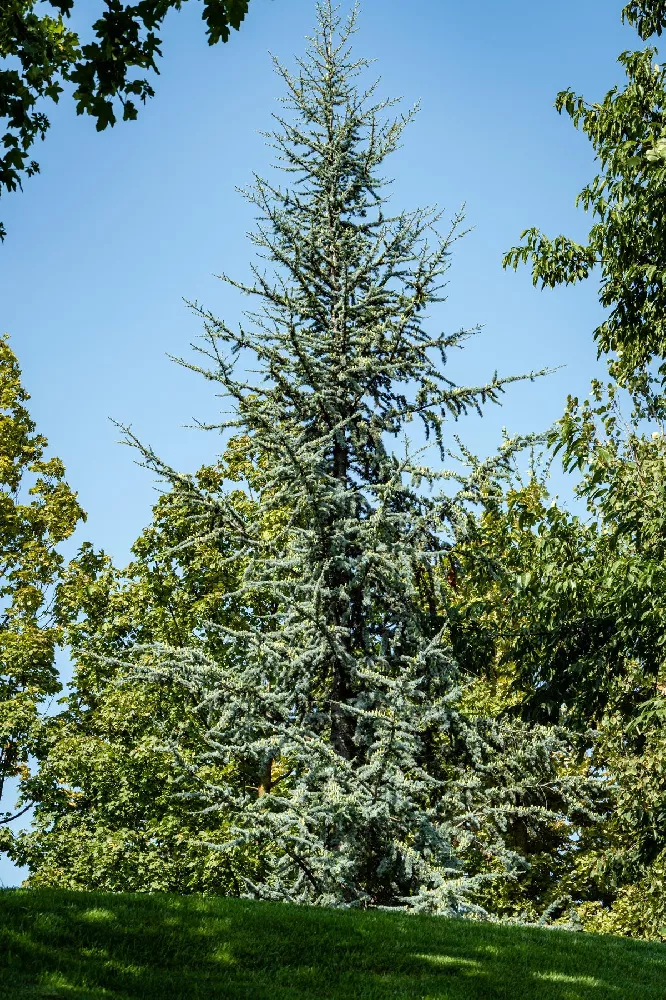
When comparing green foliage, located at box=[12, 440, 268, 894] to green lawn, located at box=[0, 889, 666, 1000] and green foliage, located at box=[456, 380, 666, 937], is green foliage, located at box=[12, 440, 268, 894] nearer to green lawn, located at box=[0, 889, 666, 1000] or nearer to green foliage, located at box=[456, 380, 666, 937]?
green foliage, located at box=[456, 380, 666, 937]

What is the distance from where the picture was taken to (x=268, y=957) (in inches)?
302

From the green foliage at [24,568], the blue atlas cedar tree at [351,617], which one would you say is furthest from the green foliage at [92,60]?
the green foliage at [24,568]

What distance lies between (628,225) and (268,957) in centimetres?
903

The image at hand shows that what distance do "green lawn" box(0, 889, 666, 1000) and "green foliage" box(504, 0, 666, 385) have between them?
710 cm

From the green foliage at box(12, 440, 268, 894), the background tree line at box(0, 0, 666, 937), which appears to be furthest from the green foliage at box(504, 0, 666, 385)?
the green foliage at box(12, 440, 268, 894)

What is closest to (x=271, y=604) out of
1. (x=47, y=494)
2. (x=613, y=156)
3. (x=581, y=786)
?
(x=47, y=494)

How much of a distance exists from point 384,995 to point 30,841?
13.2 metres

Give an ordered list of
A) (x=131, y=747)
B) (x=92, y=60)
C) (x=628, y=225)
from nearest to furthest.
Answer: (x=92, y=60) → (x=628, y=225) → (x=131, y=747)

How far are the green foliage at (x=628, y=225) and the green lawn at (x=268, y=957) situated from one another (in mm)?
7102

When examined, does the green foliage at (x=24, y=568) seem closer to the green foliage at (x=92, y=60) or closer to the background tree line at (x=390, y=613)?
the background tree line at (x=390, y=613)

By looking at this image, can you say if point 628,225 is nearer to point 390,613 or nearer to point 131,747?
point 390,613

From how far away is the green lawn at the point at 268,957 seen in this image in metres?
6.72

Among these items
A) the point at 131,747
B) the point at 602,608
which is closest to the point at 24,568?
the point at 131,747

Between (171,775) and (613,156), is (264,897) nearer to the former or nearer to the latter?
(171,775)
